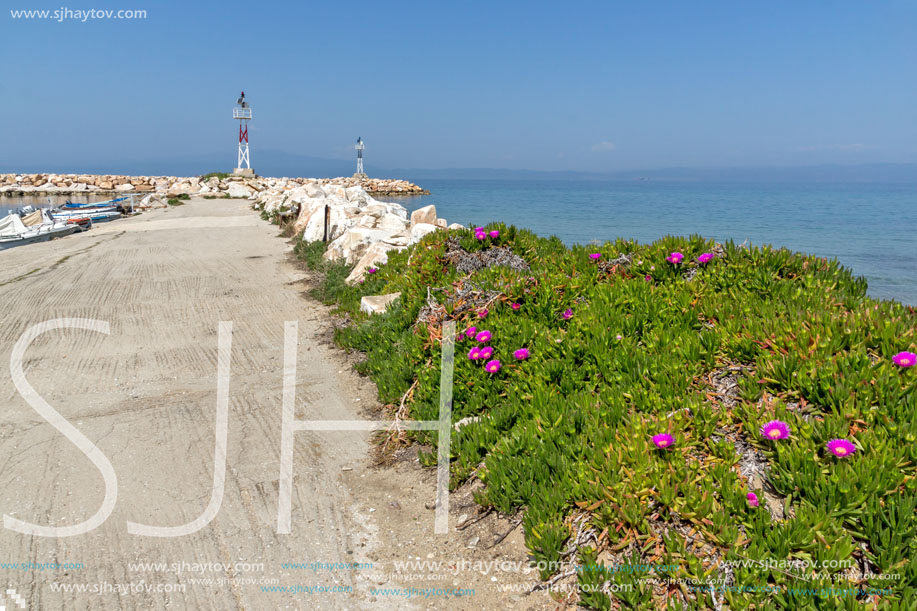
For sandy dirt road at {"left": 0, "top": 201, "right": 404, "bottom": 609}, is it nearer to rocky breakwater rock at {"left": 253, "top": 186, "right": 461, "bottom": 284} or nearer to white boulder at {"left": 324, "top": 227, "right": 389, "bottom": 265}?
rocky breakwater rock at {"left": 253, "top": 186, "right": 461, "bottom": 284}

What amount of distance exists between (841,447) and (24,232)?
76.9 ft

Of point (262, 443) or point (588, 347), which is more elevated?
point (588, 347)

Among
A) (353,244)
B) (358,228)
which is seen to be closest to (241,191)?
(358,228)

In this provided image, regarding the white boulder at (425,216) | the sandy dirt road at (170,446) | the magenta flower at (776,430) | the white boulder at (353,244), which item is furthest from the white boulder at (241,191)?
the magenta flower at (776,430)

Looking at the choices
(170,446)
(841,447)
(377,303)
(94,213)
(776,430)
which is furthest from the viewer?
(94,213)

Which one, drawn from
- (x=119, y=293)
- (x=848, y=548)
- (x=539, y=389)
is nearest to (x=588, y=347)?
(x=539, y=389)

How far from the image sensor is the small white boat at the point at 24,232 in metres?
18.7

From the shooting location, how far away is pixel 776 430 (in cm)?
303

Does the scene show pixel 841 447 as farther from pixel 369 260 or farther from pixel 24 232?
pixel 24 232

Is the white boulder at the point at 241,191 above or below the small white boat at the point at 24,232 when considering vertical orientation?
above

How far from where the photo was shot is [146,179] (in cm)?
6203

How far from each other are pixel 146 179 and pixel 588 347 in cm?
6838

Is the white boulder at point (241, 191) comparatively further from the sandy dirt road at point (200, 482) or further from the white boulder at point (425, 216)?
the sandy dirt road at point (200, 482)

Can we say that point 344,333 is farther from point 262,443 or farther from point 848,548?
point 848,548
